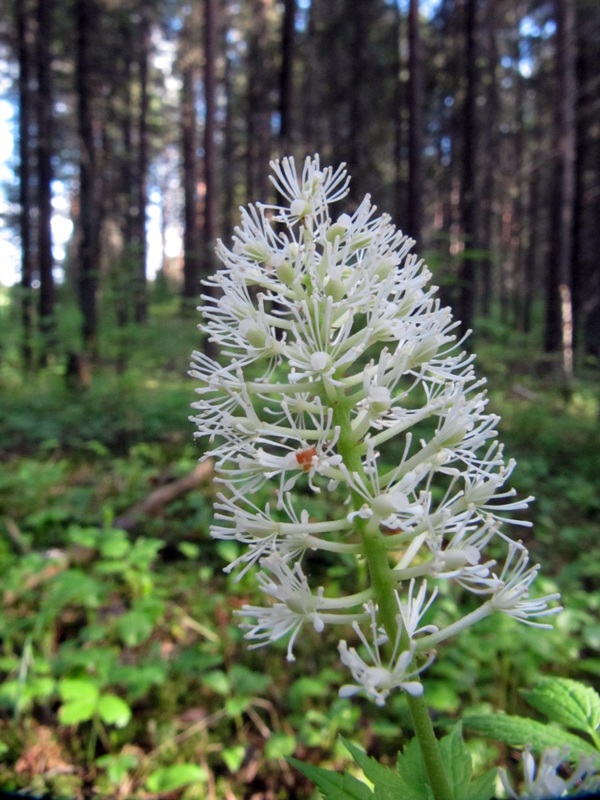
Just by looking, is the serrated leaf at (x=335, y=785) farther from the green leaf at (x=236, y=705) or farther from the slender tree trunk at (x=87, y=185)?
the slender tree trunk at (x=87, y=185)

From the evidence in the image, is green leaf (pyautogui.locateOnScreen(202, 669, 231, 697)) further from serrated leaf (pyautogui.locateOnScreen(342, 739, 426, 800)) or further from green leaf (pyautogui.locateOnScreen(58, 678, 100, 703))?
serrated leaf (pyautogui.locateOnScreen(342, 739, 426, 800))

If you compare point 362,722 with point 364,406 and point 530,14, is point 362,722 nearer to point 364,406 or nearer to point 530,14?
point 364,406

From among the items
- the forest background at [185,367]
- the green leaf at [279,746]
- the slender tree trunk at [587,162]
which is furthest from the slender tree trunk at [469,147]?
the green leaf at [279,746]

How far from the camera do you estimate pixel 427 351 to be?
1534 mm

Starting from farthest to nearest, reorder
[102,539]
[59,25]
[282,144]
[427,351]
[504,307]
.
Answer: [504,307]
[59,25]
[282,144]
[102,539]
[427,351]

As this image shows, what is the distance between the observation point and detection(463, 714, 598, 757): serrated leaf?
4.23ft

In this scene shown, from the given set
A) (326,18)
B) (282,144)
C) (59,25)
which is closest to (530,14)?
(326,18)

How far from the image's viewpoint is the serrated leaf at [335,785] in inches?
45.5

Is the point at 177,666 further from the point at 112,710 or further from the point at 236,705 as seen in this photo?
the point at 112,710

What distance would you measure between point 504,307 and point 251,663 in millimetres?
31598

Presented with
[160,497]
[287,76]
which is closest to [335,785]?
[160,497]

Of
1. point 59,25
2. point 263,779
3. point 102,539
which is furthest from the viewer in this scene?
point 59,25

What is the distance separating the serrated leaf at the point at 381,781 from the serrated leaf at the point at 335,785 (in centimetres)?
2

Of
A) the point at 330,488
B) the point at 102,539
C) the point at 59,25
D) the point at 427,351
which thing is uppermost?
the point at 59,25
